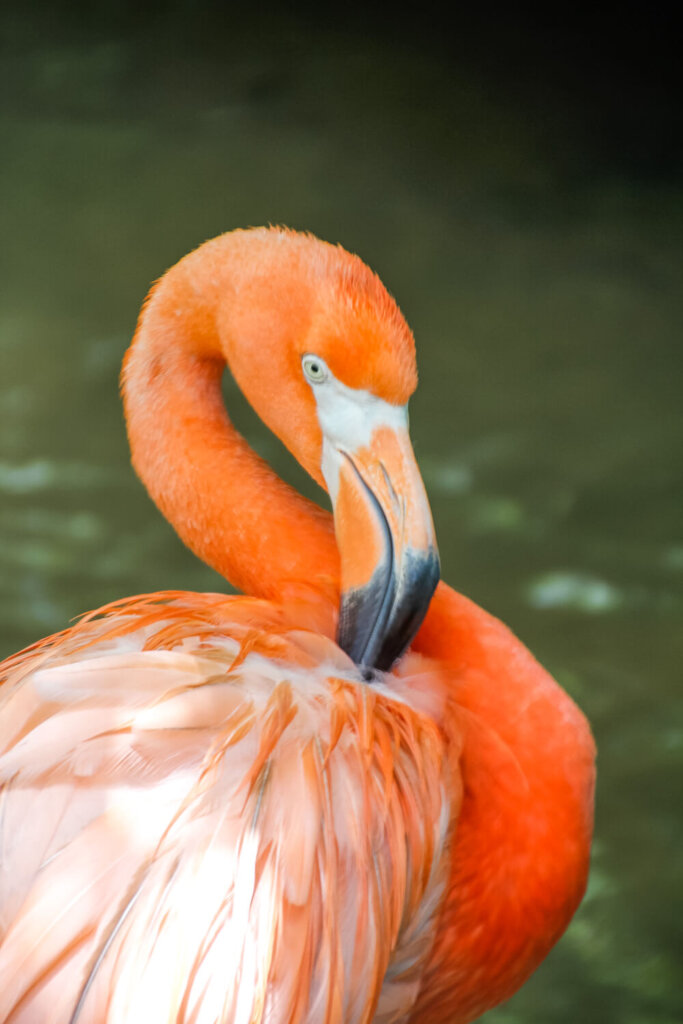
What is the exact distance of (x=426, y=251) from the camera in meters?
2.04

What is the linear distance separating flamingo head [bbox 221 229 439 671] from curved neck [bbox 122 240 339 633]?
8cm

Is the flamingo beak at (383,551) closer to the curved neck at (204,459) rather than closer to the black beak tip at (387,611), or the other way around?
the black beak tip at (387,611)

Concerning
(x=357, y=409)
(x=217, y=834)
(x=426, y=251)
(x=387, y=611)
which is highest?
(x=426, y=251)

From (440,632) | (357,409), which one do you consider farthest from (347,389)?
(440,632)

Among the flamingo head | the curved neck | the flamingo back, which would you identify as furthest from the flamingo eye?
the flamingo back

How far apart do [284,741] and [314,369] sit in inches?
14.6

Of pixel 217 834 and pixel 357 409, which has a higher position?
pixel 357 409

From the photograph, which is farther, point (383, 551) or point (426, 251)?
point (426, 251)

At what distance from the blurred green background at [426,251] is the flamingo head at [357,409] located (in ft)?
2.57

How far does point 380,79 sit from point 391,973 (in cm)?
164

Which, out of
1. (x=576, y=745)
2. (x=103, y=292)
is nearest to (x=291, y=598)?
(x=576, y=745)

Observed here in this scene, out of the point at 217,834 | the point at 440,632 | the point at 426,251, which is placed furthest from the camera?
the point at 426,251

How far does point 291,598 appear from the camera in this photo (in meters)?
1.09

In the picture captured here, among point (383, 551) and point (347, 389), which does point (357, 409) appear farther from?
point (383, 551)
